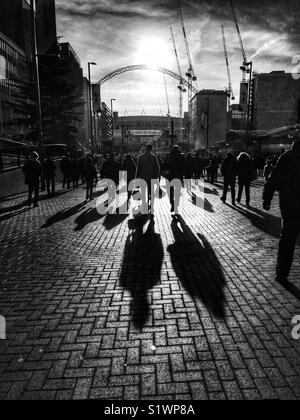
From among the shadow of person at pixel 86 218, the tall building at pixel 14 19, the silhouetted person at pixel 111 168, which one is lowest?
the shadow of person at pixel 86 218

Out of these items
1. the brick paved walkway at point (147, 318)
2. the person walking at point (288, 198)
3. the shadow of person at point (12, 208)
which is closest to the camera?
the brick paved walkway at point (147, 318)

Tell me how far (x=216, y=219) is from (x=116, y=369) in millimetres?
7179

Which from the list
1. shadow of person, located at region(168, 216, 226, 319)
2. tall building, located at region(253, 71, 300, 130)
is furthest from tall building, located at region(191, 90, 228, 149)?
shadow of person, located at region(168, 216, 226, 319)

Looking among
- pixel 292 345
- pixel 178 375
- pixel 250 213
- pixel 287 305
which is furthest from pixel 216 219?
pixel 178 375

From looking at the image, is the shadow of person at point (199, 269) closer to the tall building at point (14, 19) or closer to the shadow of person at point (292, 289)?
the shadow of person at point (292, 289)

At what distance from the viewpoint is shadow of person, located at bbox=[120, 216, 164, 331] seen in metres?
4.13

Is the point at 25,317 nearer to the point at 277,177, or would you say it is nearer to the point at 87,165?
the point at 277,177

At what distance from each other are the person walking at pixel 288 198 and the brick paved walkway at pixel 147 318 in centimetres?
33

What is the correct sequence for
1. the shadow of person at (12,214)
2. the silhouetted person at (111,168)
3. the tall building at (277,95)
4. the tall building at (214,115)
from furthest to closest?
the tall building at (214,115) < the tall building at (277,95) < the silhouetted person at (111,168) < the shadow of person at (12,214)

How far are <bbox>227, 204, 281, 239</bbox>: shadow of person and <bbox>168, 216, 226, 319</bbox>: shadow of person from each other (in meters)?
1.73

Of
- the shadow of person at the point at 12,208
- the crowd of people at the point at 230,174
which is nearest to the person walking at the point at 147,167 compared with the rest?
the crowd of people at the point at 230,174

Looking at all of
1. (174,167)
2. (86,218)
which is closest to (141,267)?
(86,218)

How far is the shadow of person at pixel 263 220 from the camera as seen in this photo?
8.18 m

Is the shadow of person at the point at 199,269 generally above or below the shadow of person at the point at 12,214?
above
